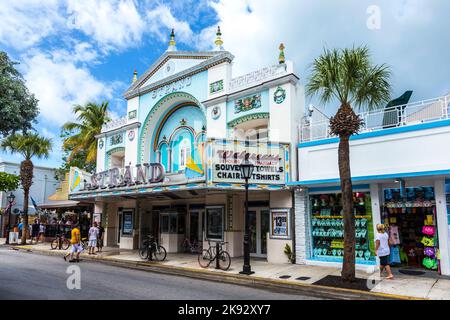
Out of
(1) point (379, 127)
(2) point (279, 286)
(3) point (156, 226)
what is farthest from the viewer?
(3) point (156, 226)

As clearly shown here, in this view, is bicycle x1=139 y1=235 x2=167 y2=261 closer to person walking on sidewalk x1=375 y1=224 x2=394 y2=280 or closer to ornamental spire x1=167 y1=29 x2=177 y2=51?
person walking on sidewalk x1=375 y1=224 x2=394 y2=280

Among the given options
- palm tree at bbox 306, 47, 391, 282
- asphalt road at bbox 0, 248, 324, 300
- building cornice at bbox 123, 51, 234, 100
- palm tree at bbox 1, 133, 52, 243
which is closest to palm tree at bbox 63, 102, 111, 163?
palm tree at bbox 1, 133, 52, 243

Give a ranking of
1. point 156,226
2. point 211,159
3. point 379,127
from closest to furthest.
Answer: point 379,127
point 211,159
point 156,226

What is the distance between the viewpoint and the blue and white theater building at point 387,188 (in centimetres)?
1194

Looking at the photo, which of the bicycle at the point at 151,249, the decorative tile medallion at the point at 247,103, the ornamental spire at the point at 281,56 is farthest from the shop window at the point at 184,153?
the ornamental spire at the point at 281,56

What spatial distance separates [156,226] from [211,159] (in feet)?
32.0

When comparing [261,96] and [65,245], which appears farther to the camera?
[65,245]

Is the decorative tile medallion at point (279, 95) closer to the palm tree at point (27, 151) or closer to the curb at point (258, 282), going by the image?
the curb at point (258, 282)

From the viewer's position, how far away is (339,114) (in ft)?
38.2

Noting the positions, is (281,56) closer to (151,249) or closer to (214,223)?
(214,223)

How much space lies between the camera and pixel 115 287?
10414mm

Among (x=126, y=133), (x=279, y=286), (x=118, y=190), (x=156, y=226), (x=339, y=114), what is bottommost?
(x=279, y=286)

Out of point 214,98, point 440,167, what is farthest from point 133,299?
point 214,98

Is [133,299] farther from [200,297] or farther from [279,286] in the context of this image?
[279,286]
